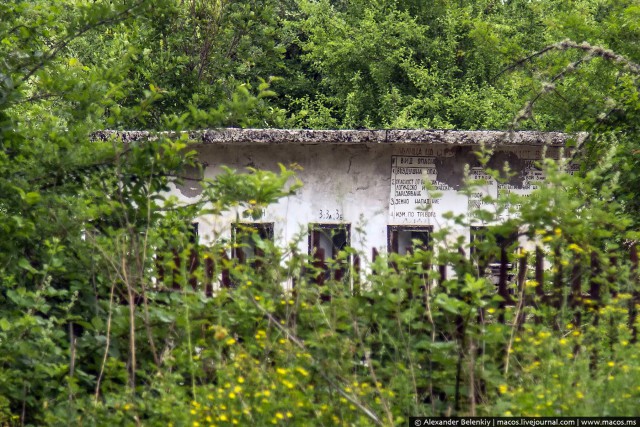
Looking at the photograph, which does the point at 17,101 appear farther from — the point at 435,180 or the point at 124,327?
the point at 435,180

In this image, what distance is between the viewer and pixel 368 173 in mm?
12594

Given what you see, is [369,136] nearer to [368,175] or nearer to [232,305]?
[368,175]

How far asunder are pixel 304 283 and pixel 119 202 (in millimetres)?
1278

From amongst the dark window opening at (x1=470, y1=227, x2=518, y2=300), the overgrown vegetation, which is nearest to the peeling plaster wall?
the overgrown vegetation

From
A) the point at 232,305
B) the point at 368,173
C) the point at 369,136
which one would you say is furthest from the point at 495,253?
the point at 368,173

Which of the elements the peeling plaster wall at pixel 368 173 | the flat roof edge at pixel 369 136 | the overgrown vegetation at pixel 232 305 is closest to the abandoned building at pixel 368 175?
the peeling plaster wall at pixel 368 173

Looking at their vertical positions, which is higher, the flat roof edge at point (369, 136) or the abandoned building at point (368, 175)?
the flat roof edge at point (369, 136)

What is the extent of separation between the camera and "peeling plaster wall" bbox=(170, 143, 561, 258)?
1248cm

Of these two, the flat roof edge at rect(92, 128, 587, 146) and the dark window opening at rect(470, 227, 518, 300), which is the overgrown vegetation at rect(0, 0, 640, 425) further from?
the flat roof edge at rect(92, 128, 587, 146)

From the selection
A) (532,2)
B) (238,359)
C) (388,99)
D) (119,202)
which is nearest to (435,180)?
(119,202)

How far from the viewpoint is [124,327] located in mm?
5328

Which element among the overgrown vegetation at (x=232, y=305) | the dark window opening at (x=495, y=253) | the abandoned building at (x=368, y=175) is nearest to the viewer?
the overgrown vegetation at (x=232, y=305)

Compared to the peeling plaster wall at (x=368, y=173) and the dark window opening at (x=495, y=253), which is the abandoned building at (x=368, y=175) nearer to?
the peeling plaster wall at (x=368, y=173)

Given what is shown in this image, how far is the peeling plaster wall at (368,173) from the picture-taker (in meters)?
12.5
